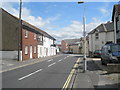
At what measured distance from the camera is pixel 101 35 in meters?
41.6

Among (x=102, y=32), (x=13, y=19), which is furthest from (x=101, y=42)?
(x=13, y=19)

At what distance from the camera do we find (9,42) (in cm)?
2845

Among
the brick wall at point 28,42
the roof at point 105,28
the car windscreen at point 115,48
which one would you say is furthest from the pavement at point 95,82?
the roof at point 105,28

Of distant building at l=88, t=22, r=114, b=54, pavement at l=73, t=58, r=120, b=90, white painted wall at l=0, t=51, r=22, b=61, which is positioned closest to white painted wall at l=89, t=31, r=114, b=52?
distant building at l=88, t=22, r=114, b=54

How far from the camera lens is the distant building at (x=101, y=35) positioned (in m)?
40.5

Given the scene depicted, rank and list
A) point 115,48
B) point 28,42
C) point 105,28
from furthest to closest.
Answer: point 105,28, point 28,42, point 115,48

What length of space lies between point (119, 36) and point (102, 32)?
19.2 metres

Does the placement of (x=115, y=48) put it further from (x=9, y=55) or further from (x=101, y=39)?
(x=101, y=39)

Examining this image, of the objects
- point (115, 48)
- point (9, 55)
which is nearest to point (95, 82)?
point (115, 48)

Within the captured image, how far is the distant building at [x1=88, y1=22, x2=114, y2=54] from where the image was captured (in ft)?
133

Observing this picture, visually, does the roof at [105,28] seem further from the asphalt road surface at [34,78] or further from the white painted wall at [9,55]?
the asphalt road surface at [34,78]

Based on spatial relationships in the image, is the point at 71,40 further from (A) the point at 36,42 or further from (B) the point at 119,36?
(B) the point at 119,36

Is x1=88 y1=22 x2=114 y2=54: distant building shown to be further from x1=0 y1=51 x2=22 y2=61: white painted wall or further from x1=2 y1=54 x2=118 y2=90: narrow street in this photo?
x1=2 y1=54 x2=118 y2=90: narrow street

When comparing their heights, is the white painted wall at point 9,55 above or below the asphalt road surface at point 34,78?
above
